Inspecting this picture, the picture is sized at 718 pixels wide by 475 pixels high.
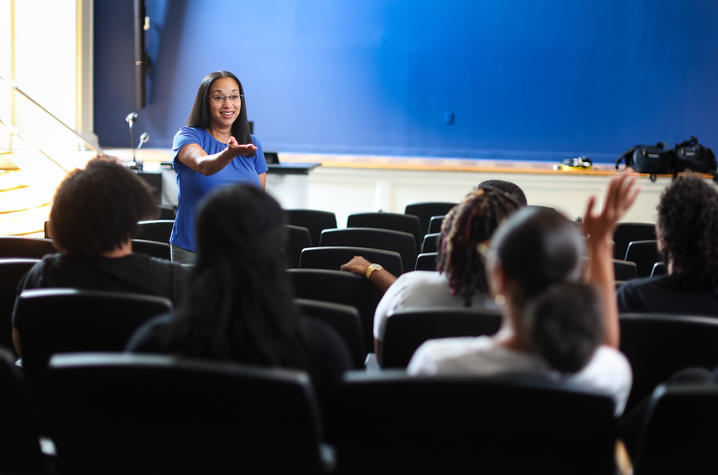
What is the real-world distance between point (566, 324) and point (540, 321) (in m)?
0.05

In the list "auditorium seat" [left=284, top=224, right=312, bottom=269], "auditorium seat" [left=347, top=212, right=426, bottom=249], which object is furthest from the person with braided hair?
"auditorium seat" [left=347, top=212, right=426, bottom=249]

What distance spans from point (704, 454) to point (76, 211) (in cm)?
168

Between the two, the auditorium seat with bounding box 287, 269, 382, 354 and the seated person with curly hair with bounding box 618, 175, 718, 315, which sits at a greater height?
the seated person with curly hair with bounding box 618, 175, 718, 315

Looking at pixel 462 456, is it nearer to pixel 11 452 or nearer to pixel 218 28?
pixel 11 452

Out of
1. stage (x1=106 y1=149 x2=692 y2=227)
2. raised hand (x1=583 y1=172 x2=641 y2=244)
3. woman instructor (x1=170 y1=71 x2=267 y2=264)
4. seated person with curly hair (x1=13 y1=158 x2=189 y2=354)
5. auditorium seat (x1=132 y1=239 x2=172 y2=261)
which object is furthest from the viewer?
stage (x1=106 y1=149 x2=692 y2=227)

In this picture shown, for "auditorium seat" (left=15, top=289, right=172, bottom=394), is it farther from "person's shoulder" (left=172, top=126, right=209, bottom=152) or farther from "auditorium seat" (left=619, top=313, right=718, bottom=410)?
"person's shoulder" (left=172, top=126, right=209, bottom=152)

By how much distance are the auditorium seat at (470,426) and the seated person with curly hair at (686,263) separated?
98 centimetres

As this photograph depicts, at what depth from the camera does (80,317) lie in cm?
183

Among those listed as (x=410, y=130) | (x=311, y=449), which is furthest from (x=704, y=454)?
(x=410, y=130)

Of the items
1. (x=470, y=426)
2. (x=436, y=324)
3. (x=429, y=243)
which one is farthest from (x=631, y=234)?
(x=470, y=426)

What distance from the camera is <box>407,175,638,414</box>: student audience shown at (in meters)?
1.31

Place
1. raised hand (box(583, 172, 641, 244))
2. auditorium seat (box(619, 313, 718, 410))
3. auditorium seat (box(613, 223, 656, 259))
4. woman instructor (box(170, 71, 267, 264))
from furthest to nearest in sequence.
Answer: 1. auditorium seat (box(613, 223, 656, 259))
2. woman instructor (box(170, 71, 267, 264))
3. auditorium seat (box(619, 313, 718, 410))
4. raised hand (box(583, 172, 641, 244))

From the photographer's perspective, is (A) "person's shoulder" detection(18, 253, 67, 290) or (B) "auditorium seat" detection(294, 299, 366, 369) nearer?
(B) "auditorium seat" detection(294, 299, 366, 369)

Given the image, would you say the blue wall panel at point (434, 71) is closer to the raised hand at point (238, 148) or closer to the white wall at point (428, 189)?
the white wall at point (428, 189)
